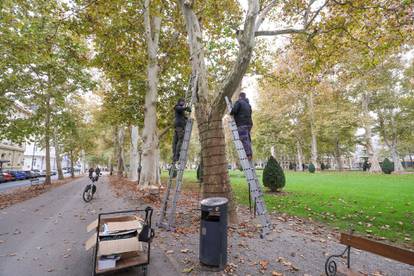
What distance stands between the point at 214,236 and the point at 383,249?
248 cm

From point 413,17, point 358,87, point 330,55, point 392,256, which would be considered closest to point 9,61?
point 330,55

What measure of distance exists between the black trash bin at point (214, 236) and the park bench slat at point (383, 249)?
6.67ft

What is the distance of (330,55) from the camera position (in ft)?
28.9

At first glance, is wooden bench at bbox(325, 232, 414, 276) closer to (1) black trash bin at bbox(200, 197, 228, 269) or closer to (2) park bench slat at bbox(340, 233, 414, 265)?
(2) park bench slat at bbox(340, 233, 414, 265)

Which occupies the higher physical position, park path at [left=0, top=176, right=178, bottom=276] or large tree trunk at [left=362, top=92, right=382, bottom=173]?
large tree trunk at [left=362, top=92, right=382, bottom=173]

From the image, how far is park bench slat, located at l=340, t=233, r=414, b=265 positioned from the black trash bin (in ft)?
6.67

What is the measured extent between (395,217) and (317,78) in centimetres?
626

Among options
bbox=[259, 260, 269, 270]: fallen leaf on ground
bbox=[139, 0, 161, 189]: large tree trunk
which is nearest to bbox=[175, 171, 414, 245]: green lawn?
bbox=[259, 260, 269, 270]: fallen leaf on ground

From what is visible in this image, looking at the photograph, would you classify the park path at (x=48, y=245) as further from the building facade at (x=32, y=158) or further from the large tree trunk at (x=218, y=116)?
the building facade at (x=32, y=158)

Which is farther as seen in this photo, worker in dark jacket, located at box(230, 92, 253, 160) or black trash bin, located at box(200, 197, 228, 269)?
worker in dark jacket, located at box(230, 92, 253, 160)

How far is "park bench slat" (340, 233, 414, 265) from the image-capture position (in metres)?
2.76

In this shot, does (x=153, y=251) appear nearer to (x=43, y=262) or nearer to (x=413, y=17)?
(x=43, y=262)

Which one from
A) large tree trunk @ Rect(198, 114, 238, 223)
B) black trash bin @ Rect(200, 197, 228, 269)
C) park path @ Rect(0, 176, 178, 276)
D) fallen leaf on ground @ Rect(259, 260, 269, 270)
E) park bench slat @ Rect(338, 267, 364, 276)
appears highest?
large tree trunk @ Rect(198, 114, 238, 223)

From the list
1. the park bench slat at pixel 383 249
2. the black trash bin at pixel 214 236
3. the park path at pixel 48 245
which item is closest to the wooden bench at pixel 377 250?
the park bench slat at pixel 383 249
